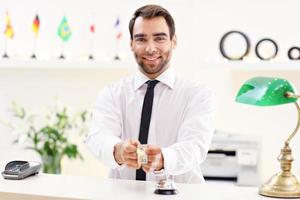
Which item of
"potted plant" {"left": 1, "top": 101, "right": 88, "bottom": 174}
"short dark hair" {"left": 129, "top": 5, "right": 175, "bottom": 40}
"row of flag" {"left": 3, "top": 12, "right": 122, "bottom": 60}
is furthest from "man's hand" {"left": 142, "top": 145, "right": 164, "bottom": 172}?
"row of flag" {"left": 3, "top": 12, "right": 122, "bottom": 60}

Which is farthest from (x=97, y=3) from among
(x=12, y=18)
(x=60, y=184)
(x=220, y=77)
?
(x=60, y=184)

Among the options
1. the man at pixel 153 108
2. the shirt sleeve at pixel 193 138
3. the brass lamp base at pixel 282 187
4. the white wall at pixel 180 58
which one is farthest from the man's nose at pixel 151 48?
the white wall at pixel 180 58

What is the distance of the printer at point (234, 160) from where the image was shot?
4418mm

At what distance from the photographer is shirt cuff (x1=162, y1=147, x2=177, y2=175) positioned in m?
2.10

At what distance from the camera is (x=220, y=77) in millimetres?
4855

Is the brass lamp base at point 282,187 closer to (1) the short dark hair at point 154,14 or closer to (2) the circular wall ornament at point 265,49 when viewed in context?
(1) the short dark hair at point 154,14

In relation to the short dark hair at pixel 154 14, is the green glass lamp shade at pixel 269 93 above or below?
below

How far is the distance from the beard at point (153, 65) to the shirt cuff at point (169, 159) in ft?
1.27

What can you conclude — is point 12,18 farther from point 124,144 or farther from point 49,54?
point 124,144

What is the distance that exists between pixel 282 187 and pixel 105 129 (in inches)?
29.9

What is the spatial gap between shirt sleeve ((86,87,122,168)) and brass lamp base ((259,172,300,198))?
55 centimetres

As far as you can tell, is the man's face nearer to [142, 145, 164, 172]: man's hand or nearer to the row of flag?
[142, 145, 164, 172]: man's hand

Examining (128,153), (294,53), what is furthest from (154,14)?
(294,53)

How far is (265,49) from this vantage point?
15.3 feet
